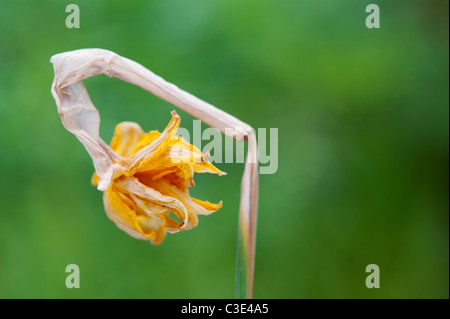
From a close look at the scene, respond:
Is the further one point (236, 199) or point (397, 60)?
point (397, 60)

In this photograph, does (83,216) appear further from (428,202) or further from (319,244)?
(428,202)

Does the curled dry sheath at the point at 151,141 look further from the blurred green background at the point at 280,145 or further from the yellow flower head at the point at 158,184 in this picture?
the blurred green background at the point at 280,145

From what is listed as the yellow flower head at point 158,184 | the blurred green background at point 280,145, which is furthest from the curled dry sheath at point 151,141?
the blurred green background at point 280,145

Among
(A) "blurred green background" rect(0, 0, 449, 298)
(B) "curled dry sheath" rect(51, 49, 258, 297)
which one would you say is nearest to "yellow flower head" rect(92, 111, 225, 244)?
(B) "curled dry sheath" rect(51, 49, 258, 297)

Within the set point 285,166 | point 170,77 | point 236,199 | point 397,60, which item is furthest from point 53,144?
point 397,60

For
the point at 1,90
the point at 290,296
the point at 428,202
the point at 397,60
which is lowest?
the point at 290,296
